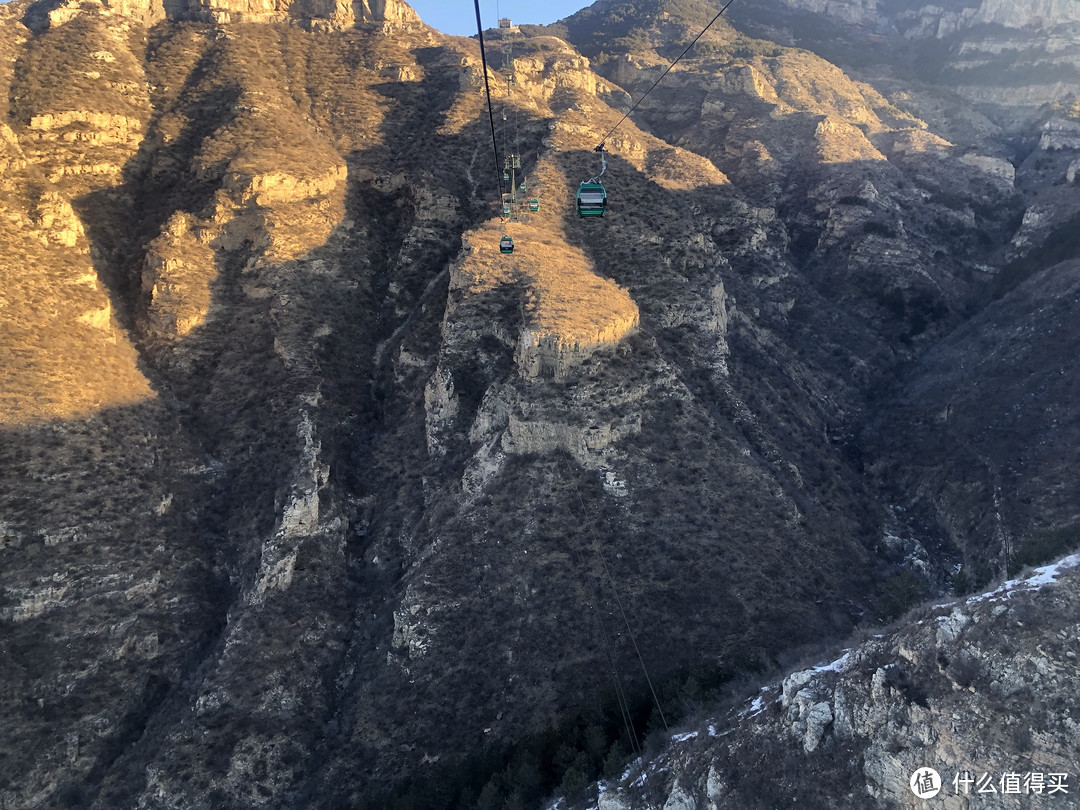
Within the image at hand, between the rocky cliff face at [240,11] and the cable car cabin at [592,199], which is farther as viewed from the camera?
the rocky cliff face at [240,11]

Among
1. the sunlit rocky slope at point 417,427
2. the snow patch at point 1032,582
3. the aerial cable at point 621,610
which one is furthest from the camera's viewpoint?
the sunlit rocky slope at point 417,427

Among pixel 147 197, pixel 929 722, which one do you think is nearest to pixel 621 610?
pixel 929 722

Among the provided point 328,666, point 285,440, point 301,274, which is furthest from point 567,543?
point 301,274

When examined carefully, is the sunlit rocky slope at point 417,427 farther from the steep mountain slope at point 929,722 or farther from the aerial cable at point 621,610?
the steep mountain slope at point 929,722

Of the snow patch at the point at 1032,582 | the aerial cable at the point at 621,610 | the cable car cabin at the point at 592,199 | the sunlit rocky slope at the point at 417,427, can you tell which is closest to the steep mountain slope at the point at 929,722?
the snow patch at the point at 1032,582

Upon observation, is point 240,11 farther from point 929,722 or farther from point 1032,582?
point 929,722

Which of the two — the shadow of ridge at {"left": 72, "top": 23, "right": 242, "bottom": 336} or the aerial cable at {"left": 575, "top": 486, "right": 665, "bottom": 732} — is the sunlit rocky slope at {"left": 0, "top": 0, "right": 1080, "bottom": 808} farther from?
the shadow of ridge at {"left": 72, "top": 23, "right": 242, "bottom": 336}

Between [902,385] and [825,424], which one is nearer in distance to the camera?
[825,424]

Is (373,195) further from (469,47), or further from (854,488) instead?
(854,488)
